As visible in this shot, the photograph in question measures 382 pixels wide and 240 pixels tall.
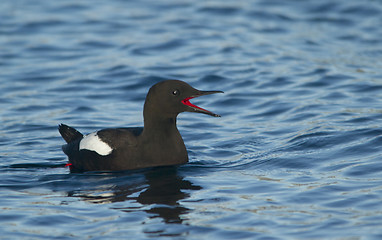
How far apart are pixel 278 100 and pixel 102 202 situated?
17.2ft

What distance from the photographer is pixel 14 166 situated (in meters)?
8.41

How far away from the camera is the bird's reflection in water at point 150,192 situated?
6699mm

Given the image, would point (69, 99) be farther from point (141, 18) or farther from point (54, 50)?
point (141, 18)

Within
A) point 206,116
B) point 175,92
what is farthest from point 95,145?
point 206,116

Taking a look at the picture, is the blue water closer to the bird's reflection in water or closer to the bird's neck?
the bird's reflection in water

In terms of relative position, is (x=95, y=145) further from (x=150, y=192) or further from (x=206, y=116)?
(x=206, y=116)

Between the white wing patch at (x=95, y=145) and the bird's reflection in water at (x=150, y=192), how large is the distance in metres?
0.41

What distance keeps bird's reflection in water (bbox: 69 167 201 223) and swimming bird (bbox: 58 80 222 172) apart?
0.16 metres

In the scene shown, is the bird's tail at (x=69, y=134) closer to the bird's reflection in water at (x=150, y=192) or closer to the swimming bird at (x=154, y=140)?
the swimming bird at (x=154, y=140)

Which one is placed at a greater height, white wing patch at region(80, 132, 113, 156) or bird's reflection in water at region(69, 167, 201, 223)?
white wing patch at region(80, 132, 113, 156)

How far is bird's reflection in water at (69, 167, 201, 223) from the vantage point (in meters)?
6.70

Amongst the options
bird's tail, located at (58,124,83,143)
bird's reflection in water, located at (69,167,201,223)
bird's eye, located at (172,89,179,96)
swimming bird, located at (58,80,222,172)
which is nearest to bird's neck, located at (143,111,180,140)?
swimming bird, located at (58,80,222,172)

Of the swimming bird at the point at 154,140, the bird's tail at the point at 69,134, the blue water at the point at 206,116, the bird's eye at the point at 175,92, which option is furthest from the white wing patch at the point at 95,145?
the bird's eye at the point at 175,92

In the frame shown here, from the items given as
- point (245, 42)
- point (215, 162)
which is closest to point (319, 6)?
point (245, 42)
